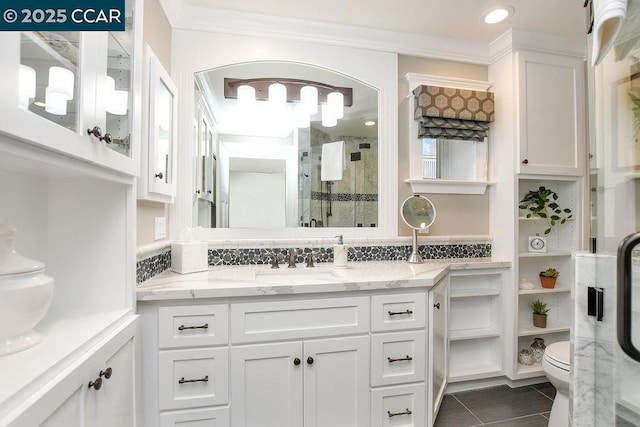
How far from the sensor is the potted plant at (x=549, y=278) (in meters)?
2.35

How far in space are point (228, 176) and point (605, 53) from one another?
184 centimetres

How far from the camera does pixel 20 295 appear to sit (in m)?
0.81

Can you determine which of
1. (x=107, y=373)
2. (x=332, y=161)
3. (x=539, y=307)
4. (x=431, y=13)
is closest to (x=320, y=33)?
(x=431, y=13)

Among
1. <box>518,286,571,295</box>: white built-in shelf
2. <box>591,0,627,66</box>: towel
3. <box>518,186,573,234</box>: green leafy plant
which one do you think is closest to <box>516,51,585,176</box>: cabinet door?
<box>518,186,573,234</box>: green leafy plant

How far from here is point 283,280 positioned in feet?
5.63

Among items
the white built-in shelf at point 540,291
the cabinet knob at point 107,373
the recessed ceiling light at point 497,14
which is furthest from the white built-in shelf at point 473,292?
the cabinet knob at point 107,373

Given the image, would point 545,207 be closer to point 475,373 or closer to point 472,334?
point 472,334

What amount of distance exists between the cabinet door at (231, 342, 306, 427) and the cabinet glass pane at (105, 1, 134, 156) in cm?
99

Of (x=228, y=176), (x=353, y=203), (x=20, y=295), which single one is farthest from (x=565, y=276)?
(x=20, y=295)

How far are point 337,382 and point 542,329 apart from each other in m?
1.73

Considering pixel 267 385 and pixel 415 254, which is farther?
pixel 415 254

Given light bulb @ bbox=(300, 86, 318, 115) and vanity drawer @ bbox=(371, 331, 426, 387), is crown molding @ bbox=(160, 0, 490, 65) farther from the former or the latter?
vanity drawer @ bbox=(371, 331, 426, 387)

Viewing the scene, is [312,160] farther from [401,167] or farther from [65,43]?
[65,43]

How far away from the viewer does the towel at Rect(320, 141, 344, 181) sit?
2174 mm
